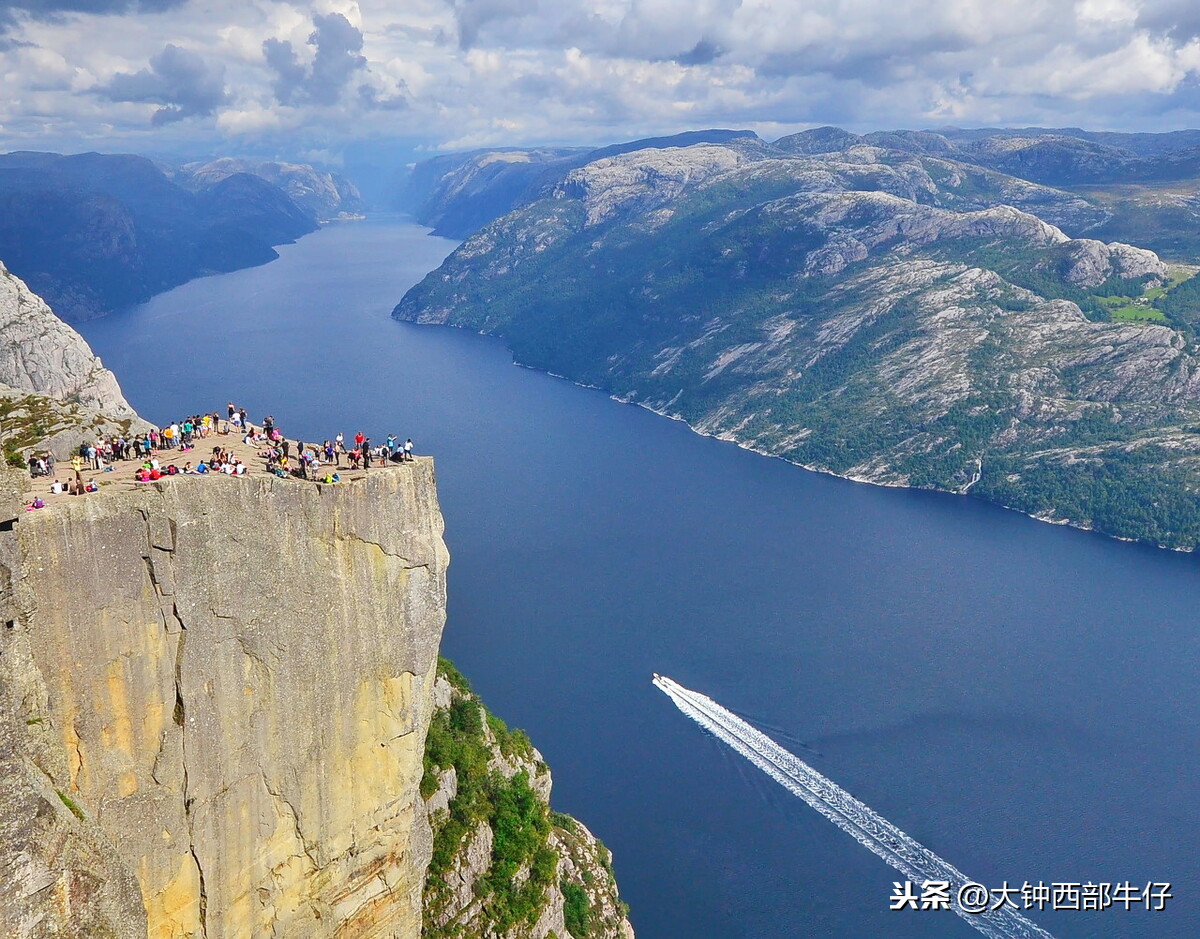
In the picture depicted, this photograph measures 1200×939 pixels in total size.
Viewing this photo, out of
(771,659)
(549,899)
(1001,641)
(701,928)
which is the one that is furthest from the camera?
(1001,641)

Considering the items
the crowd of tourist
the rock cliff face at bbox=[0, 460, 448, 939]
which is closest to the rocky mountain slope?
the rock cliff face at bbox=[0, 460, 448, 939]

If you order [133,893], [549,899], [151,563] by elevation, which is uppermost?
[151,563]

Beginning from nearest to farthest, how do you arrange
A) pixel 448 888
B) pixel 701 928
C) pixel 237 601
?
pixel 237 601
pixel 448 888
pixel 701 928

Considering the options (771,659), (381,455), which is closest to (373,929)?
(381,455)

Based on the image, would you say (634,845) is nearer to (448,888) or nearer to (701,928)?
(701,928)

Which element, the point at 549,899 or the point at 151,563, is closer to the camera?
the point at 151,563

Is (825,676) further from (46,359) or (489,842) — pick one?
(46,359)

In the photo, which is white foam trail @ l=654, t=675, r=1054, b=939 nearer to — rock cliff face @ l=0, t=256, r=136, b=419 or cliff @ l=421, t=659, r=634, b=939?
cliff @ l=421, t=659, r=634, b=939
